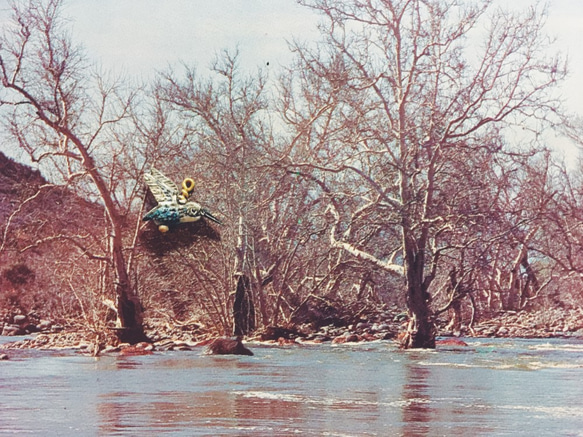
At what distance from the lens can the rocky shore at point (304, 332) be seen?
23812 millimetres

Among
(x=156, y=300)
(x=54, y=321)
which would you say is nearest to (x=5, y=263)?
(x=54, y=321)

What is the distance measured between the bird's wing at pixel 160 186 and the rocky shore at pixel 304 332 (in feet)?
11.6

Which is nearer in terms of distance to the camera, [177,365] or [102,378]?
[102,378]

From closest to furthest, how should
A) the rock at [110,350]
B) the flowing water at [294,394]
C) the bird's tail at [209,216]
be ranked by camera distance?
the flowing water at [294,394] < the rock at [110,350] < the bird's tail at [209,216]

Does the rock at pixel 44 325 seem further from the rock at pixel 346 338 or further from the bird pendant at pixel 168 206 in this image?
the rock at pixel 346 338

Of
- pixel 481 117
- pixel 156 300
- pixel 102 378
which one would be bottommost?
pixel 102 378

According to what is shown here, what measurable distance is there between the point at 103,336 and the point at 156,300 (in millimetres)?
4965

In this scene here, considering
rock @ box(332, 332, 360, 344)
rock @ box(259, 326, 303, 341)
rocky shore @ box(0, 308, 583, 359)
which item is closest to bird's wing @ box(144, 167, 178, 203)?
rocky shore @ box(0, 308, 583, 359)

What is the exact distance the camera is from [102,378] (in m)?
15.5

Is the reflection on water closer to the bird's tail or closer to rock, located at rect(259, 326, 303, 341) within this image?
the bird's tail

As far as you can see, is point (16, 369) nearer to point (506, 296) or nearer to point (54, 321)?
point (54, 321)

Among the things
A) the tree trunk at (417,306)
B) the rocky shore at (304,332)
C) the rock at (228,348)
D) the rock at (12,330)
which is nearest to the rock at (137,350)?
the rocky shore at (304,332)

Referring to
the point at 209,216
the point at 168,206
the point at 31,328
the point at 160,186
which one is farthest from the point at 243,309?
the point at 31,328

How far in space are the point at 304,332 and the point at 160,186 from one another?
709cm
